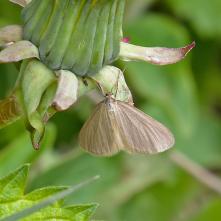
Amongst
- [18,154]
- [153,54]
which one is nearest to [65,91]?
[153,54]

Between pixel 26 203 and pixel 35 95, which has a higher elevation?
pixel 35 95

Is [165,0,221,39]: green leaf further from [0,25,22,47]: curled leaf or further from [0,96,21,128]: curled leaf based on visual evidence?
[0,96,21,128]: curled leaf

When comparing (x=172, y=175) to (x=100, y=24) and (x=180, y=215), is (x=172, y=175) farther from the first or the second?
(x=100, y=24)

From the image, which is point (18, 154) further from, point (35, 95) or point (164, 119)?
point (164, 119)

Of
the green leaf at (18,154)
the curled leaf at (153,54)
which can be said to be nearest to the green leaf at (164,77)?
the green leaf at (18,154)

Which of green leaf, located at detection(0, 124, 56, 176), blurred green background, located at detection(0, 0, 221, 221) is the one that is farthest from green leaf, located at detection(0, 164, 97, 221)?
blurred green background, located at detection(0, 0, 221, 221)

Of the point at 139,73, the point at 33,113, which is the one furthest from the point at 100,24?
the point at 139,73
